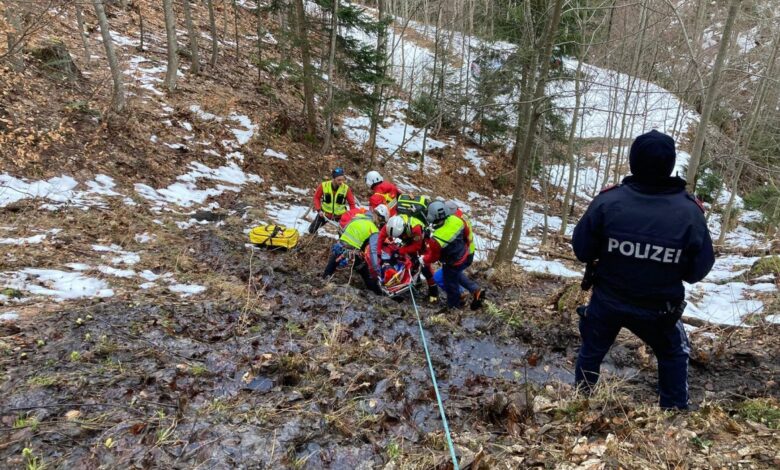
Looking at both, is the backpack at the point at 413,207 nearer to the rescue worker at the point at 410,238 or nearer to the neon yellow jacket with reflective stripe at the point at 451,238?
the rescue worker at the point at 410,238

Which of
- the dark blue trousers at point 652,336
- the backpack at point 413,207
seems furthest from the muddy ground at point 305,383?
the backpack at point 413,207

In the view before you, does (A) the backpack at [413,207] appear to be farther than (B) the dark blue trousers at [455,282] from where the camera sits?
Answer: Yes

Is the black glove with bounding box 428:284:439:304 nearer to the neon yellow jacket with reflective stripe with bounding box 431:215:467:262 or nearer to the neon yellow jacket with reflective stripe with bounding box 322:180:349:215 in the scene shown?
the neon yellow jacket with reflective stripe with bounding box 431:215:467:262

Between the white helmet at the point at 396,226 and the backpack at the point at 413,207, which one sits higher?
the white helmet at the point at 396,226

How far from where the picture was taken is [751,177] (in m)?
28.8

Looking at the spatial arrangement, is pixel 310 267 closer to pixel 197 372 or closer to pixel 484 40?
pixel 197 372

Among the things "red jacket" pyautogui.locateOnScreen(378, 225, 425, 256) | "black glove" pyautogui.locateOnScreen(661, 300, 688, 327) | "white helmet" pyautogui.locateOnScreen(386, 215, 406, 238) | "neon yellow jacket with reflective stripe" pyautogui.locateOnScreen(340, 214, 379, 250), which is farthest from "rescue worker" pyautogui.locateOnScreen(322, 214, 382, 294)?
"black glove" pyautogui.locateOnScreen(661, 300, 688, 327)

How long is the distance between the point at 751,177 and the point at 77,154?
37064 millimetres

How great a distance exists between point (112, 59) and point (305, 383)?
1134 centimetres

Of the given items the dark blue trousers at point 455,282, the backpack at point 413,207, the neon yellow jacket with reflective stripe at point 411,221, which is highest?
the neon yellow jacket with reflective stripe at point 411,221

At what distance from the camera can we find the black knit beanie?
3.08 metres

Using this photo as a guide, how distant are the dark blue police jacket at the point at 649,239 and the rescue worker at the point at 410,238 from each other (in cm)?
368

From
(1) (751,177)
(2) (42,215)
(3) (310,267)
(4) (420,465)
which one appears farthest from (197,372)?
(1) (751,177)

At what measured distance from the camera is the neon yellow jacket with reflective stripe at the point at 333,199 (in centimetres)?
929
